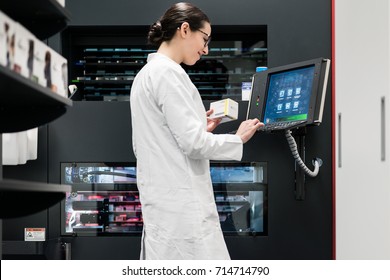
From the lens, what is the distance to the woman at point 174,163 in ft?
6.82

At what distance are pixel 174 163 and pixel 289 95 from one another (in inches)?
39.6

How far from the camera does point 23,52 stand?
1294mm

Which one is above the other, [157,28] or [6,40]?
[157,28]

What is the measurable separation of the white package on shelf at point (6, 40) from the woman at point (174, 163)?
89 cm

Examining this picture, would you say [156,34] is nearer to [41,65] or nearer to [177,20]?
[177,20]

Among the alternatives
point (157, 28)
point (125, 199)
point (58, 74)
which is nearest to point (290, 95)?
point (157, 28)

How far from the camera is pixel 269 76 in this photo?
303cm

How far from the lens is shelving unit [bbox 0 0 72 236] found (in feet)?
4.64

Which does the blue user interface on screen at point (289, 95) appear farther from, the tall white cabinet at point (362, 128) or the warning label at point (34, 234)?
the warning label at point (34, 234)

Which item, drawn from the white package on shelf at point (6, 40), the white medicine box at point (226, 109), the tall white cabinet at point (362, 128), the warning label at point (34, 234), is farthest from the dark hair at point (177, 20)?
the warning label at point (34, 234)

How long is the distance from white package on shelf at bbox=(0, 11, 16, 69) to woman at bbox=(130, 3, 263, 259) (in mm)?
885

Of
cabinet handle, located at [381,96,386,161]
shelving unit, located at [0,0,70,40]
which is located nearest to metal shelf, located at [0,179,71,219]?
shelving unit, located at [0,0,70,40]

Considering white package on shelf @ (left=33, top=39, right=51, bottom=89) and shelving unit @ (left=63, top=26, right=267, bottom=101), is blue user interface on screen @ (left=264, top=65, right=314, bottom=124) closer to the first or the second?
shelving unit @ (left=63, top=26, right=267, bottom=101)
